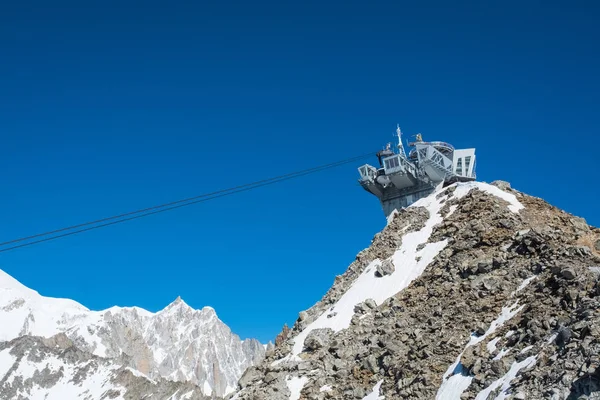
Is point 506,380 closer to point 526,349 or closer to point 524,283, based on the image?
point 526,349

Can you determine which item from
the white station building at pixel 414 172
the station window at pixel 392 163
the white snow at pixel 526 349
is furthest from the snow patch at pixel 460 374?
the station window at pixel 392 163

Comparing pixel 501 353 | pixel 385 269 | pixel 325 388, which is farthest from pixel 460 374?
pixel 385 269

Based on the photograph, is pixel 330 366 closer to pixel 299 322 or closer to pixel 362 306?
pixel 362 306

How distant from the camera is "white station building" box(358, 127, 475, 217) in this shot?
59.8 meters

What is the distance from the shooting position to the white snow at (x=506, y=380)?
878 inches

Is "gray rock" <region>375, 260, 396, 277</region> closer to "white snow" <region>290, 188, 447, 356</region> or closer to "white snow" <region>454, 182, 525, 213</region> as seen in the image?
"white snow" <region>290, 188, 447, 356</region>

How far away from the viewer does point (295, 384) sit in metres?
34.3

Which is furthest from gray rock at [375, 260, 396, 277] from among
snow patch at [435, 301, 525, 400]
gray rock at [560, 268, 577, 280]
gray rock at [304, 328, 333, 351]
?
gray rock at [560, 268, 577, 280]

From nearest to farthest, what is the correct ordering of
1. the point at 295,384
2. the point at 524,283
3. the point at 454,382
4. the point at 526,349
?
the point at 526,349, the point at 454,382, the point at 524,283, the point at 295,384

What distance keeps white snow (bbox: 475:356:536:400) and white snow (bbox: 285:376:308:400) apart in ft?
42.3

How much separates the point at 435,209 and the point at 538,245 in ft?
55.1

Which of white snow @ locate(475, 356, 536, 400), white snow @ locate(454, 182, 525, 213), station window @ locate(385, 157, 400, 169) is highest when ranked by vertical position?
station window @ locate(385, 157, 400, 169)

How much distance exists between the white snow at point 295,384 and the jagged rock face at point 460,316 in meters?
0.10

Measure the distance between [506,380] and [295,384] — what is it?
15.0 metres
